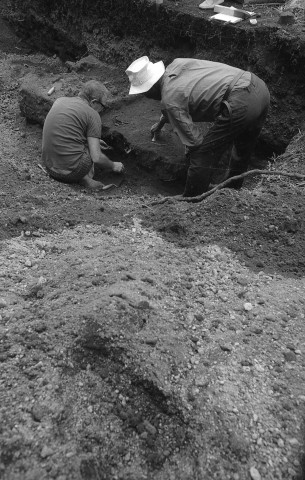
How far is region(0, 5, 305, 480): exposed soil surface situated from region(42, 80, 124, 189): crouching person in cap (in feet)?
3.58

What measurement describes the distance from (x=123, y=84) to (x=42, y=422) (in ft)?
17.2

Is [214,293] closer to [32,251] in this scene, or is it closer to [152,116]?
[32,251]

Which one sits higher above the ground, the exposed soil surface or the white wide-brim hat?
the white wide-brim hat

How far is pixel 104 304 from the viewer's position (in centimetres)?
254

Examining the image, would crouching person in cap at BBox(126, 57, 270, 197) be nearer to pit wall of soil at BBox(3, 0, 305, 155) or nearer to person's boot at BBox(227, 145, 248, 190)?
person's boot at BBox(227, 145, 248, 190)

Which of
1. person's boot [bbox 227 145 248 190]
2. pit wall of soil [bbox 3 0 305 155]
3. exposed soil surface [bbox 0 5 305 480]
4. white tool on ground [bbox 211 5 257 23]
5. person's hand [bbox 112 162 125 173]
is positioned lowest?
person's hand [bbox 112 162 125 173]

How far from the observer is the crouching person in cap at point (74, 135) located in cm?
473

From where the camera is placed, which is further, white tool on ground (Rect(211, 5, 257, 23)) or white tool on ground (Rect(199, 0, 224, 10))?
white tool on ground (Rect(199, 0, 224, 10))

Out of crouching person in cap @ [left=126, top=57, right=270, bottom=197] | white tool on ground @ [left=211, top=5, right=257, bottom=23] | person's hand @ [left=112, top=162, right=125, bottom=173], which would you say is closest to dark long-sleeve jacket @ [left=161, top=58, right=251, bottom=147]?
crouching person in cap @ [left=126, top=57, right=270, bottom=197]

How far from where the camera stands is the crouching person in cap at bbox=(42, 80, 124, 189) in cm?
473

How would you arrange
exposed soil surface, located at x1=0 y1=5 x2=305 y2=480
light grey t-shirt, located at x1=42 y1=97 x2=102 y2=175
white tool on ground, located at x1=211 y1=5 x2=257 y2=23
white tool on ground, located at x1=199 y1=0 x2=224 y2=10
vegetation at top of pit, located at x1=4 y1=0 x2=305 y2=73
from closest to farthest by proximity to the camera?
exposed soil surface, located at x1=0 y1=5 x2=305 y2=480
light grey t-shirt, located at x1=42 y1=97 x2=102 y2=175
vegetation at top of pit, located at x1=4 y1=0 x2=305 y2=73
white tool on ground, located at x1=211 y1=5 x2=257 y2=23
white tool on ground, located at x1=199 y1=0 x2=224 y2=10

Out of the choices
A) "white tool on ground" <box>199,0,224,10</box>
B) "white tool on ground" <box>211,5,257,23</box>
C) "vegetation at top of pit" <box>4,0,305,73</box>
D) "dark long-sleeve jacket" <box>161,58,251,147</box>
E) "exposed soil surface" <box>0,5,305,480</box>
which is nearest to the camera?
"exposed soil surface" <box>0,5,305,480</box>

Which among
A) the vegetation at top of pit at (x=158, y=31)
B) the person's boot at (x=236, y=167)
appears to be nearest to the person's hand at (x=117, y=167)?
the person's boot at (x=236, y=167)

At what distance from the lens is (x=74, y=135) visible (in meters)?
4.80
